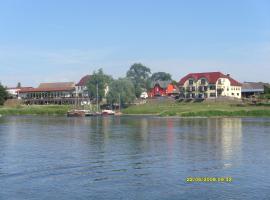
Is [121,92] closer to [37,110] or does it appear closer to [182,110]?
[182,110]

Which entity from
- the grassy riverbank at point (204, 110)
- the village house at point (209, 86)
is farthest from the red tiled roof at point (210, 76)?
the grassy riverbank at point (204, 110)

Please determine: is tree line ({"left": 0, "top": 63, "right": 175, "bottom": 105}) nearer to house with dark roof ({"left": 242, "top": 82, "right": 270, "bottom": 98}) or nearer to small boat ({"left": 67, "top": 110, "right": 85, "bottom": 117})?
small boat ({"left": 67, "top": 110, "right": 85, "bottom": 117})

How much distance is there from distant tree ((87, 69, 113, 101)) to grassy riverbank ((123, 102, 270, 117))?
20.8 metres

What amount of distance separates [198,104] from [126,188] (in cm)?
13236

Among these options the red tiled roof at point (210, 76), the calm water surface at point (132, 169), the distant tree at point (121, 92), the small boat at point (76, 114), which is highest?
the red tiled roof at point (210, 76)

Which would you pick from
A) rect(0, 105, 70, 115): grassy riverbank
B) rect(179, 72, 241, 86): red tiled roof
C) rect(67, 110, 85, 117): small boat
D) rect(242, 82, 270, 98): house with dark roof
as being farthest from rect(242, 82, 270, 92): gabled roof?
rect(0, 105, 70, 115): grassy riverbank

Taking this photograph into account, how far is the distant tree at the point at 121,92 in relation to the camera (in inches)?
6565

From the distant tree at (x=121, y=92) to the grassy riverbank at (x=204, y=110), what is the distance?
167 inches

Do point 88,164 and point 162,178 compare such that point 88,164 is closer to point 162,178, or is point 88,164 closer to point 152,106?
point 162,178

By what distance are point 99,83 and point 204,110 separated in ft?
185

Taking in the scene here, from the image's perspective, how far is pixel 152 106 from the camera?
162375mm

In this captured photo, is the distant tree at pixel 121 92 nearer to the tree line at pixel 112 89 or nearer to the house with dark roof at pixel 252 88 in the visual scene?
the tree line at pixel 112 89

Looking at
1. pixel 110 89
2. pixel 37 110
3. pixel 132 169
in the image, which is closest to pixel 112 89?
pixel 110 89

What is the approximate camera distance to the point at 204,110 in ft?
455
